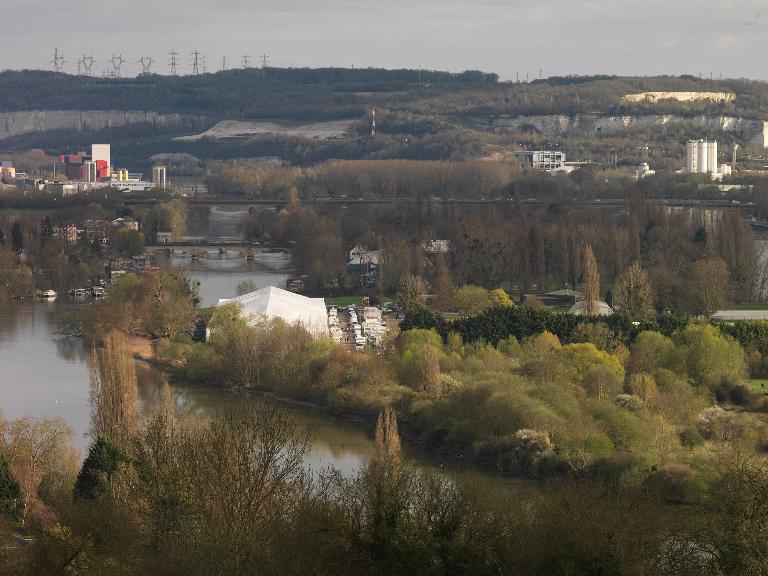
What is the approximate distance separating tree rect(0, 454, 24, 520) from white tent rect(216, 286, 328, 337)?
1078cm

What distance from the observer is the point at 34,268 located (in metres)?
36.0

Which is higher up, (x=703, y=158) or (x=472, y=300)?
(x=703, y=158)

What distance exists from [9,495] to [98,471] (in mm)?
834

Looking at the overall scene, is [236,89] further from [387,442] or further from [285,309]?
[387,442]

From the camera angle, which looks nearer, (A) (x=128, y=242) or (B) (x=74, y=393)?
(B) (x=74, y=393)

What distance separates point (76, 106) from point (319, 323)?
80.2 meters

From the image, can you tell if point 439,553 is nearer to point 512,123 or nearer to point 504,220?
point 504,220

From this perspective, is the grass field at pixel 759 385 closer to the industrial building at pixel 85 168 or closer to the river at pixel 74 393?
the river at pixel 74 393

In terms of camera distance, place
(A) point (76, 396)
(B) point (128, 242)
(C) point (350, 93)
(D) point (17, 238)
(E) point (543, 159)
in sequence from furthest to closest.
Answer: (C) point (350, 93) → (E) point (543, 159) → (B) point (128, 242) → (D) point (17, 238) → (A) point (76, 396)

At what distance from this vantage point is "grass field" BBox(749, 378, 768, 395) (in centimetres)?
2186

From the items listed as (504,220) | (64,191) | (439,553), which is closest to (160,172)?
(64,191)

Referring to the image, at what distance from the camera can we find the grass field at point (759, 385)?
2186 centimetres

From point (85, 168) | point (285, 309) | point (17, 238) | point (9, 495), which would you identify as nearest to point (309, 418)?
point (285, 309)

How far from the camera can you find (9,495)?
13844mm
